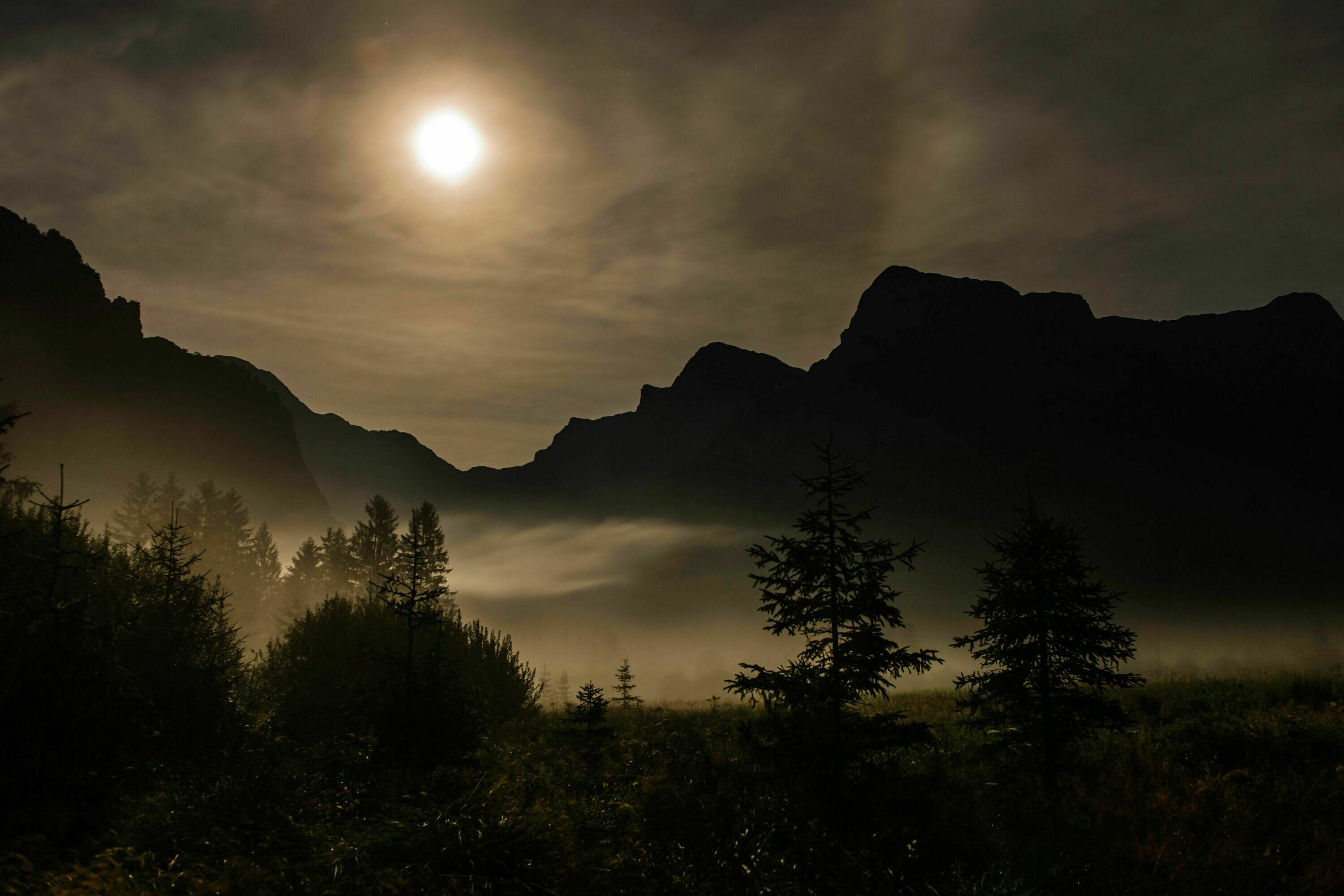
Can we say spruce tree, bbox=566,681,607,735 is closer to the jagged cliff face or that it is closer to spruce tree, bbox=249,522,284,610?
spruce tree, bbox=249,522,284,610

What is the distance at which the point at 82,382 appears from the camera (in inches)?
6565

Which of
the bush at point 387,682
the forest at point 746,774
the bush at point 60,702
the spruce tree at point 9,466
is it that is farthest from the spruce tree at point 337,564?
the bush at point 60,702

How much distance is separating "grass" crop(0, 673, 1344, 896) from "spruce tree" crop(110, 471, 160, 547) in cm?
5395

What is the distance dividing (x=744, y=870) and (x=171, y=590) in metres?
20.3

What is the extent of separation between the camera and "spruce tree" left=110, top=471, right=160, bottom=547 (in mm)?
56366

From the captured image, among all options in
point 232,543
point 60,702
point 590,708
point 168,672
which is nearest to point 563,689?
point 232,543

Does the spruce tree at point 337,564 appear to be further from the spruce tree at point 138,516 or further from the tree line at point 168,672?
the tree line at point 168,672

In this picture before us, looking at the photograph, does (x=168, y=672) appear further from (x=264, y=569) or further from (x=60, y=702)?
(x=264, y=569)

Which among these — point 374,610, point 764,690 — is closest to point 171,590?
point 374,610

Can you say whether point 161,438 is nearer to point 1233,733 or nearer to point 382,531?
point 382,531

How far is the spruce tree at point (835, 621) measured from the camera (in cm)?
1148

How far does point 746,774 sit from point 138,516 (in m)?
68.5

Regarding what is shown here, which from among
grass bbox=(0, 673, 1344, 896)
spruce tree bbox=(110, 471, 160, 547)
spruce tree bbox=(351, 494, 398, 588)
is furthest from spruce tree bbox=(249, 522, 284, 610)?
grass bbox=(0, 673, 1344, 896)

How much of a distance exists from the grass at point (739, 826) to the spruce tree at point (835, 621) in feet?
3.70
